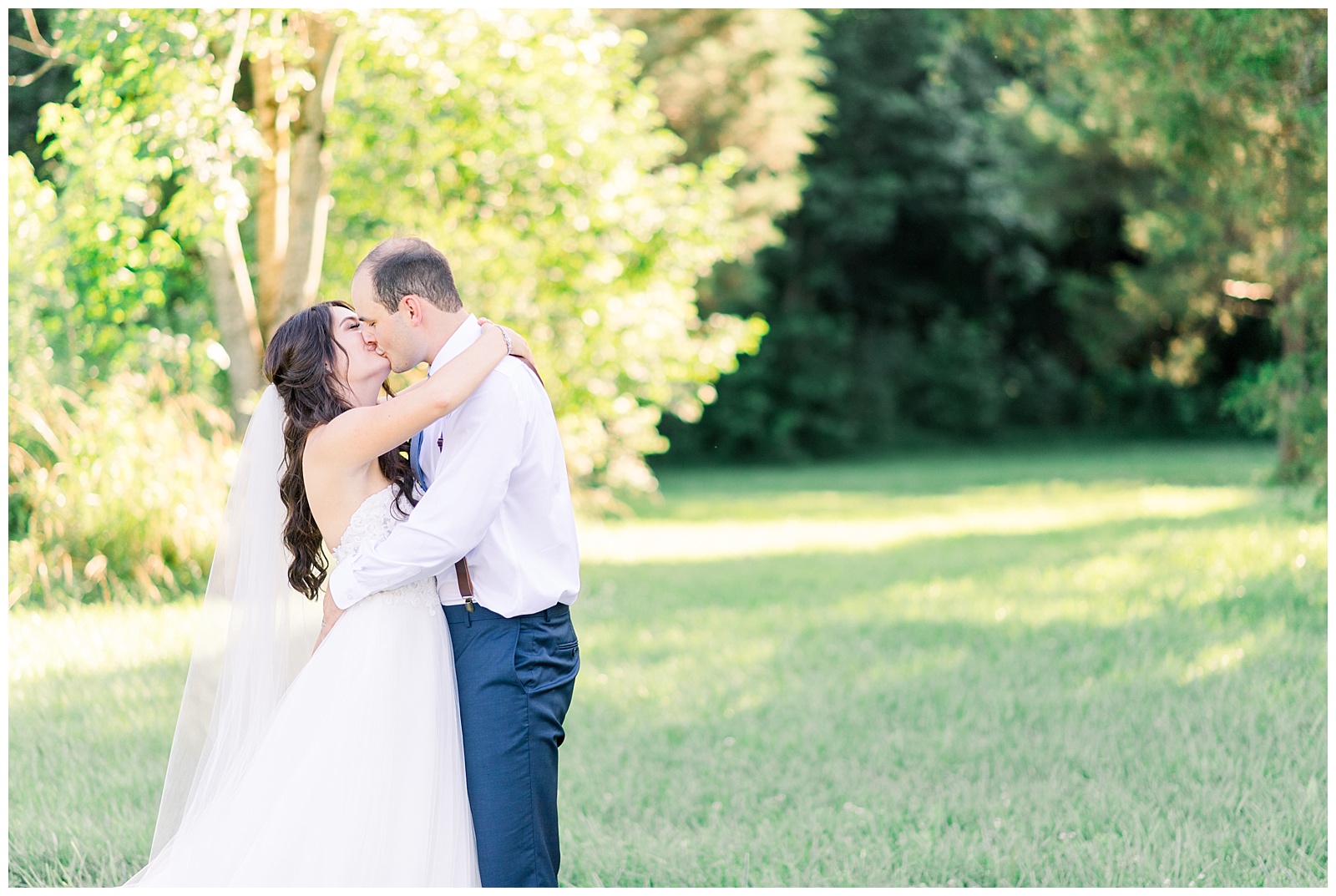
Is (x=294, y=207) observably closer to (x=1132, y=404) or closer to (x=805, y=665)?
(x=805, y=665)

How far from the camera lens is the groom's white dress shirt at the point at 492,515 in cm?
299

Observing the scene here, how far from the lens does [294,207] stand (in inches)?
408

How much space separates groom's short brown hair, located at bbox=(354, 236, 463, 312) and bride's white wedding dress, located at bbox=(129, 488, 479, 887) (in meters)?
0.64

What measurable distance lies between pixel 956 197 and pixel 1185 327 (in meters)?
6.60

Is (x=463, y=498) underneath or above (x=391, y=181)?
underneath

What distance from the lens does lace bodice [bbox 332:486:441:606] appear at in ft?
10.6

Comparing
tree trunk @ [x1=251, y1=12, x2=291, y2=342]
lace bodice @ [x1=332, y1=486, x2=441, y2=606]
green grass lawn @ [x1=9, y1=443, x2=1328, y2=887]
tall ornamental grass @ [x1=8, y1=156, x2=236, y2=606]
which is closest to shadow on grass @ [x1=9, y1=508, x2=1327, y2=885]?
green grass lawn @ [x1=9, y1=443, x2=1328, y2=887]

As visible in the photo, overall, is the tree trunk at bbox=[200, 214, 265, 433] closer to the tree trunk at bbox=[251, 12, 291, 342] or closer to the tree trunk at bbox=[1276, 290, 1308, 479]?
the tree trunk at bbox=[251, 12, 291, 342]

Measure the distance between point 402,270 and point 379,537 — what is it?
715 millimetres

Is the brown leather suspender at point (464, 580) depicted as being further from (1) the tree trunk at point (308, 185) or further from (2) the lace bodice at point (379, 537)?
(1) the tree trunk at point (308, 185)

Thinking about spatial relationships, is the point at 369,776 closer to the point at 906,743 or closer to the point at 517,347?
the point at 517,347

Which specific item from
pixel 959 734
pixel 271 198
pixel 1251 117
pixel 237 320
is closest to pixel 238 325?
pixel 237 320

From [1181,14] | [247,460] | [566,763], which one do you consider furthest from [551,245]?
[247,460]

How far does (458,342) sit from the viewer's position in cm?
320
